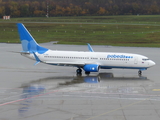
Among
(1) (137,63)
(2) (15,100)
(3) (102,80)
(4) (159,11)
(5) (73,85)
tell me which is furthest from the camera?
(4) (159,11)

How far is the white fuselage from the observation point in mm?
48781

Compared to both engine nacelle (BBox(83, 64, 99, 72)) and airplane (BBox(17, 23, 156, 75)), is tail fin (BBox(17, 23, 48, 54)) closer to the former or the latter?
airplane (BBox(17, 23, 156, 75))

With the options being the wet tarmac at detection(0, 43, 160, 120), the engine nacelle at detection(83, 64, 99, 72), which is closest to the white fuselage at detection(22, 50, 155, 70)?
the engine nacelle at detection(83, 64, 99, 72)

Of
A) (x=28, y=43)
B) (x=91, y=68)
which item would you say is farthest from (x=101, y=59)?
(x=28, y=43)

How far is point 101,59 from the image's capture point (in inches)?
1943

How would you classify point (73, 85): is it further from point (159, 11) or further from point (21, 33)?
point (159, 11)

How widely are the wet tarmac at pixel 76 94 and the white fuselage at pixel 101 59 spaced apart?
1619 mm

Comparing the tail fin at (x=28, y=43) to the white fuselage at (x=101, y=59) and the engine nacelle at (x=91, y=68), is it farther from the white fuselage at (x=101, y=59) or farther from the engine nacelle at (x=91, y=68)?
the engine nacelle at (x=91, y=68)

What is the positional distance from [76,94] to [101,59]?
13948mm

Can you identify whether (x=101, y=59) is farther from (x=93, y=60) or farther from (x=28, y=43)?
(x=28, y=43)

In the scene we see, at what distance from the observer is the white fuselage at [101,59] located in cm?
4878

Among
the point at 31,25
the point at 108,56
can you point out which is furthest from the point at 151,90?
the point at 31,25

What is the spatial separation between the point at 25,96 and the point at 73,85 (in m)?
8.06

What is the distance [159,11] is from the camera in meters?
200
